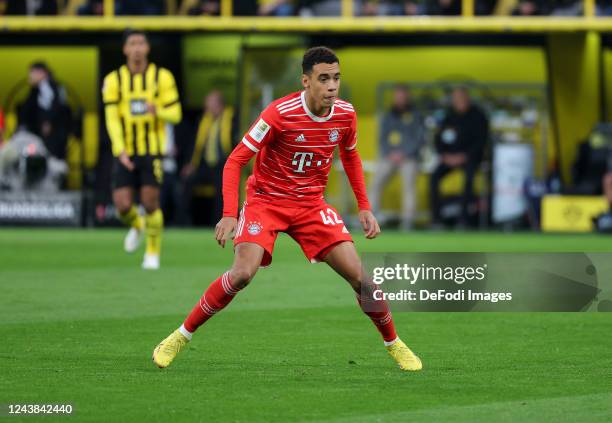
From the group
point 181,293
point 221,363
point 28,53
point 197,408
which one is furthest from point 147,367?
point 28,53

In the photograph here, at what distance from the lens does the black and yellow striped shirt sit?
14508 millimetres

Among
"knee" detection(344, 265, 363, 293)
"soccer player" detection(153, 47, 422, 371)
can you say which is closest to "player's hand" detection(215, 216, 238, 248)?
"soccer player" detection(153, 47, 422, 371)

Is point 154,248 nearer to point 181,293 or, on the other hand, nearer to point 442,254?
point 181,293

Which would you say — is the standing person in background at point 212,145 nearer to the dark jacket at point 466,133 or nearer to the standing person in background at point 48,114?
the standing person in background at point 48,114

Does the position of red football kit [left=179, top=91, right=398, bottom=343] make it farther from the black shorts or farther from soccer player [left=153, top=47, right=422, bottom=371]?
the black shorts

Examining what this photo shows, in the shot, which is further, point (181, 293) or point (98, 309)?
point (181, 293)

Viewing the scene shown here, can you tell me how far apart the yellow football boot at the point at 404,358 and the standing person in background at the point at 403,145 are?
579 inches

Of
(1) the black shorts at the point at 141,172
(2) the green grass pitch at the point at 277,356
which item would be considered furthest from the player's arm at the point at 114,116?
(2) the green grass pitch at the point at 277,356

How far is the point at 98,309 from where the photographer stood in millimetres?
11492

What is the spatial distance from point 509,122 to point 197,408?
57.9ft

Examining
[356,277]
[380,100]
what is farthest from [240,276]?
[380,100]

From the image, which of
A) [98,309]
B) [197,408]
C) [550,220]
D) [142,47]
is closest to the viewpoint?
[197,408]

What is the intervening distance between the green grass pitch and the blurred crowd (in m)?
9.23

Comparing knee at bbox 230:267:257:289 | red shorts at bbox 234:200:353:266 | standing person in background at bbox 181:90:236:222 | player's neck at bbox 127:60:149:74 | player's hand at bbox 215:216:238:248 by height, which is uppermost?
player's hand at bbox 215:216:238:248
